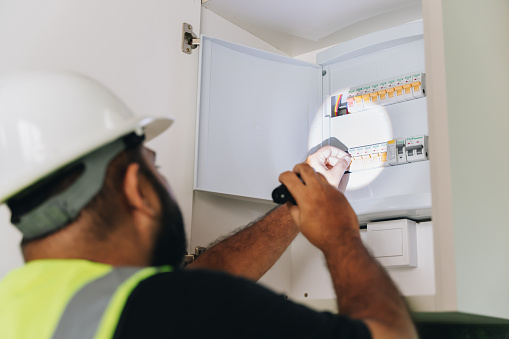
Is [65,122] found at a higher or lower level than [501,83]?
lower

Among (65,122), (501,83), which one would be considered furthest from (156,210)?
(501,83)

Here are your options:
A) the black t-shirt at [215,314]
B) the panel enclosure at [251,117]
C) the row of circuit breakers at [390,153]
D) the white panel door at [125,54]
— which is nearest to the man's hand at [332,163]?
the row of circuit breakers at [390,153]

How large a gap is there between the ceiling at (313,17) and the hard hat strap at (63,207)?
35.9 inches

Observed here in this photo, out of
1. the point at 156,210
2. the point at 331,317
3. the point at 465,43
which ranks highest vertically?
the point at 465,43

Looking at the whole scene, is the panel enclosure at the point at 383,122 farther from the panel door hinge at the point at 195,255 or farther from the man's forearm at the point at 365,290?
the man's forearm at the point at 365,290

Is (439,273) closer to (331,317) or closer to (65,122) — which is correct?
(331,317)

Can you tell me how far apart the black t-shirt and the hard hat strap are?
160 mm

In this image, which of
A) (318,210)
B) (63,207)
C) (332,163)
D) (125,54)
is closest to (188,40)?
(125,54)

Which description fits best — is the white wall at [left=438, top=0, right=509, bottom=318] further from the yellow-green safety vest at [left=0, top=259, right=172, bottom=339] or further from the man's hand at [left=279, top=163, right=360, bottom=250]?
the yellow-green safety vest at [left=0, top=259, right=172, bottom=339]

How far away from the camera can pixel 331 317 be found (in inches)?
27.2

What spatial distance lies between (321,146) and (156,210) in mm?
862

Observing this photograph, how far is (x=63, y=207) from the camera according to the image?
0.77 m

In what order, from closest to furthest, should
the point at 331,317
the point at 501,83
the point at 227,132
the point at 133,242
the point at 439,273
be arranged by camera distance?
the point at 331,317 < the point at 133,242 < the point at 439,273 < the point at 501,83 < the point at 227,132

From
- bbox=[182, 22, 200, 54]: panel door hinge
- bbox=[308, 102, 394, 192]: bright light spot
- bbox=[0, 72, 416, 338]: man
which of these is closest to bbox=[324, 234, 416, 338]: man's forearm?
bbox=[0, 72, 416, 338]: man
